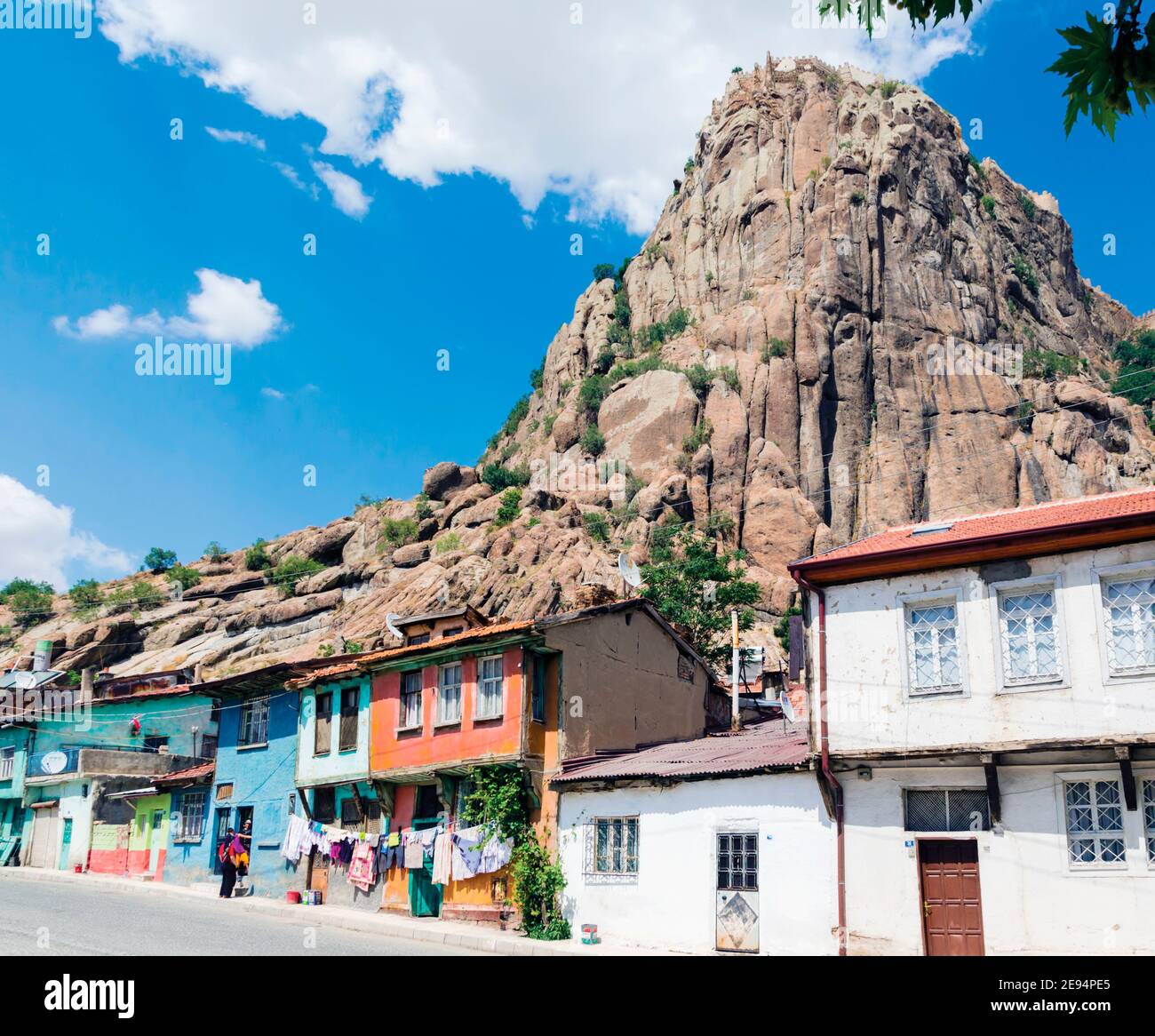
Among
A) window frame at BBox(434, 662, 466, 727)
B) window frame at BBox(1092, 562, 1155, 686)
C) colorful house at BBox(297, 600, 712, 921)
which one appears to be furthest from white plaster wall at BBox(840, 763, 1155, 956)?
window frame at BBox(434, 662, 466, 727)

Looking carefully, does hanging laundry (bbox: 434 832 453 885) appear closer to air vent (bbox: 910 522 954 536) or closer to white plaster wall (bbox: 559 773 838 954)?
white plaster wall (bbox: 559 773 838 954)

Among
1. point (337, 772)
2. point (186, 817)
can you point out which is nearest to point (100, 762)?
point (186, 817)

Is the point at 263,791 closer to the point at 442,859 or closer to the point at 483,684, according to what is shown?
the point at 442,859

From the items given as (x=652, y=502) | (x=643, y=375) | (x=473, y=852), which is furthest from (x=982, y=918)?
(x=643, y=375)

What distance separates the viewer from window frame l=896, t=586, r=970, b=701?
18875mm

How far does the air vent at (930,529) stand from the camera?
21.1 metres

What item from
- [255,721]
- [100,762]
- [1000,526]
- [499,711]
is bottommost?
[100,762]

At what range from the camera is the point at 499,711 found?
26469mm

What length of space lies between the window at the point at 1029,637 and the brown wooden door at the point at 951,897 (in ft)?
9.48

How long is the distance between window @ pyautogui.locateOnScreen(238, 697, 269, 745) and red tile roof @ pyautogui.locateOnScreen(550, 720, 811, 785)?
42.0 feet

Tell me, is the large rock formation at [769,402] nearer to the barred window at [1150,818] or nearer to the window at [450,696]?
the window at [450,696]

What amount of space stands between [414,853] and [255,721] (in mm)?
10240

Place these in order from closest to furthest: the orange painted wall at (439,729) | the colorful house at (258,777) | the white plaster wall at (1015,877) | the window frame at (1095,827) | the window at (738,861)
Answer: the white plaster wall at (1015,877) → the window frame at (1095,827) → the window at (738,861) → the orange painted wall at (439,729) → the colorful house at (258,777)

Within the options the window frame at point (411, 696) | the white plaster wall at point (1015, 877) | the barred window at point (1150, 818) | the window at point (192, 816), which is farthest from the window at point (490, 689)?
the window at point (192, 816)
